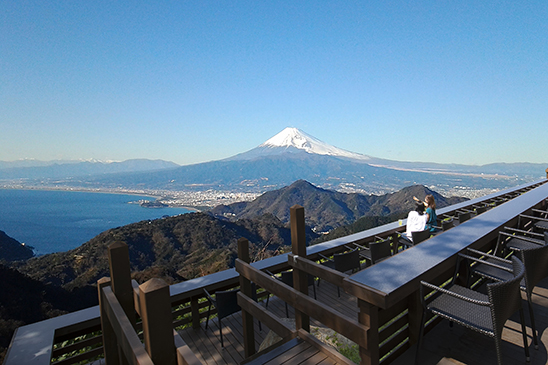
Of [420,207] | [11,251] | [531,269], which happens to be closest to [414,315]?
[531,269]

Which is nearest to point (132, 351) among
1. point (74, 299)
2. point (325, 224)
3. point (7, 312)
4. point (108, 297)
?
point (108, 297)

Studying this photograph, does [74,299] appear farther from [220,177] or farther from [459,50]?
[220,177]

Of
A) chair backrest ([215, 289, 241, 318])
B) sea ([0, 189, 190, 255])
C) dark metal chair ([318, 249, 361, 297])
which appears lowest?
sea ([0, 189, 190, 255])

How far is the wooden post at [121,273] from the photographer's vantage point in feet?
5.16

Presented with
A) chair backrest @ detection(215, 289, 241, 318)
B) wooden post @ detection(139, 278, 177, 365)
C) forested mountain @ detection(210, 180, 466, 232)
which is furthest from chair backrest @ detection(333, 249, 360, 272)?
forested mountain @ detection(210, 180, 466, 232)

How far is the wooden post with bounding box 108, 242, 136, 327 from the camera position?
1.57 meters

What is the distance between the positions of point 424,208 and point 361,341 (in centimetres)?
373

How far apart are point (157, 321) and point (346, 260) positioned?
292 cm

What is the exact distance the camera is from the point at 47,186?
389 feet

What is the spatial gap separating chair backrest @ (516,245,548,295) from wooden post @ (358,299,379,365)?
3.63ft

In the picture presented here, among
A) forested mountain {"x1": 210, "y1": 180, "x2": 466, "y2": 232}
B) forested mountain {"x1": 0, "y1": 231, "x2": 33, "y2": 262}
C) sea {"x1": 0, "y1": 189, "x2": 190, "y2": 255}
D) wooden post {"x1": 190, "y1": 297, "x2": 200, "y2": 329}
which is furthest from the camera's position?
sea {"x1": 0, "y1": 189, "x2": 190, "y2": 255}

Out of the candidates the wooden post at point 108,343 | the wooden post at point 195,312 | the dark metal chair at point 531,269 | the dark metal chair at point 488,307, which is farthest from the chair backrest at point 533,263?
the wooden post at point 195,312

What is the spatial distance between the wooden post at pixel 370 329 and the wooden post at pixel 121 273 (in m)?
1.32

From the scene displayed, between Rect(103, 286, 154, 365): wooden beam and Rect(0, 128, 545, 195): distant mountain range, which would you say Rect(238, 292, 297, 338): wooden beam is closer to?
Rect(103, 286, 154, 365): wooden beam
